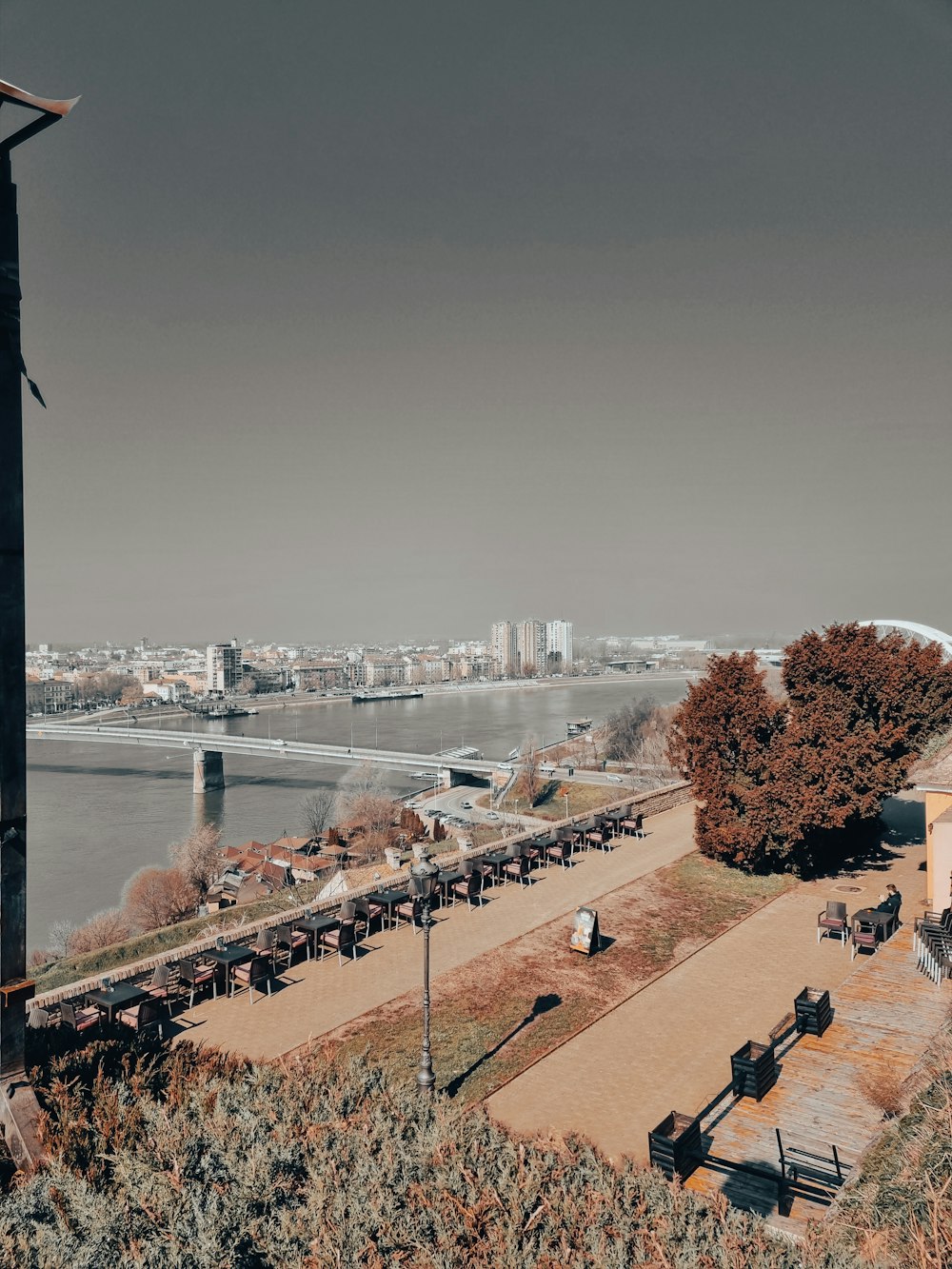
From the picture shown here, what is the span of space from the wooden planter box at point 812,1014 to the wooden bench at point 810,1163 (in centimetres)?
190

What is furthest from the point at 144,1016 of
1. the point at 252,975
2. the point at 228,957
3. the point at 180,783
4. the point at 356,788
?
the point at 180,783

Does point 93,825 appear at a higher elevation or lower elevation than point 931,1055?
lower

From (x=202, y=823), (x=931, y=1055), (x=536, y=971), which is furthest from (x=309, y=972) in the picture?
(x=202, y=823)

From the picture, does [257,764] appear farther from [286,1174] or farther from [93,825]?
[286,1174]

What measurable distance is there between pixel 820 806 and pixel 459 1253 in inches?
514

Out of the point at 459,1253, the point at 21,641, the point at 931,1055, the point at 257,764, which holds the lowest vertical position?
the point at 257,764

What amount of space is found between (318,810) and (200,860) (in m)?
12.7

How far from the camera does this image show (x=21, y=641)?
4.55 metres

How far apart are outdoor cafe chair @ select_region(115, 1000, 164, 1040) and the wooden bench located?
6542 mm

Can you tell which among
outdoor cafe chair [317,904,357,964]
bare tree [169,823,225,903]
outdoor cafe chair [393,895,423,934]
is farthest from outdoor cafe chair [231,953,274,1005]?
bare tree [169,823,225,903]

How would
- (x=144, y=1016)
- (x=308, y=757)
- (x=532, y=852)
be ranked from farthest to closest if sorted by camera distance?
1. (x=308, y=757)
2. (x=532, y=852)
3. (x=144, y=1016)

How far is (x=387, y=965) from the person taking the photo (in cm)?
1084

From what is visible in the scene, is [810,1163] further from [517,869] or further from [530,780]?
[530,780]

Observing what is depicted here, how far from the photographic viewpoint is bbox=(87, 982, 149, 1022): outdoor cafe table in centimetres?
894
